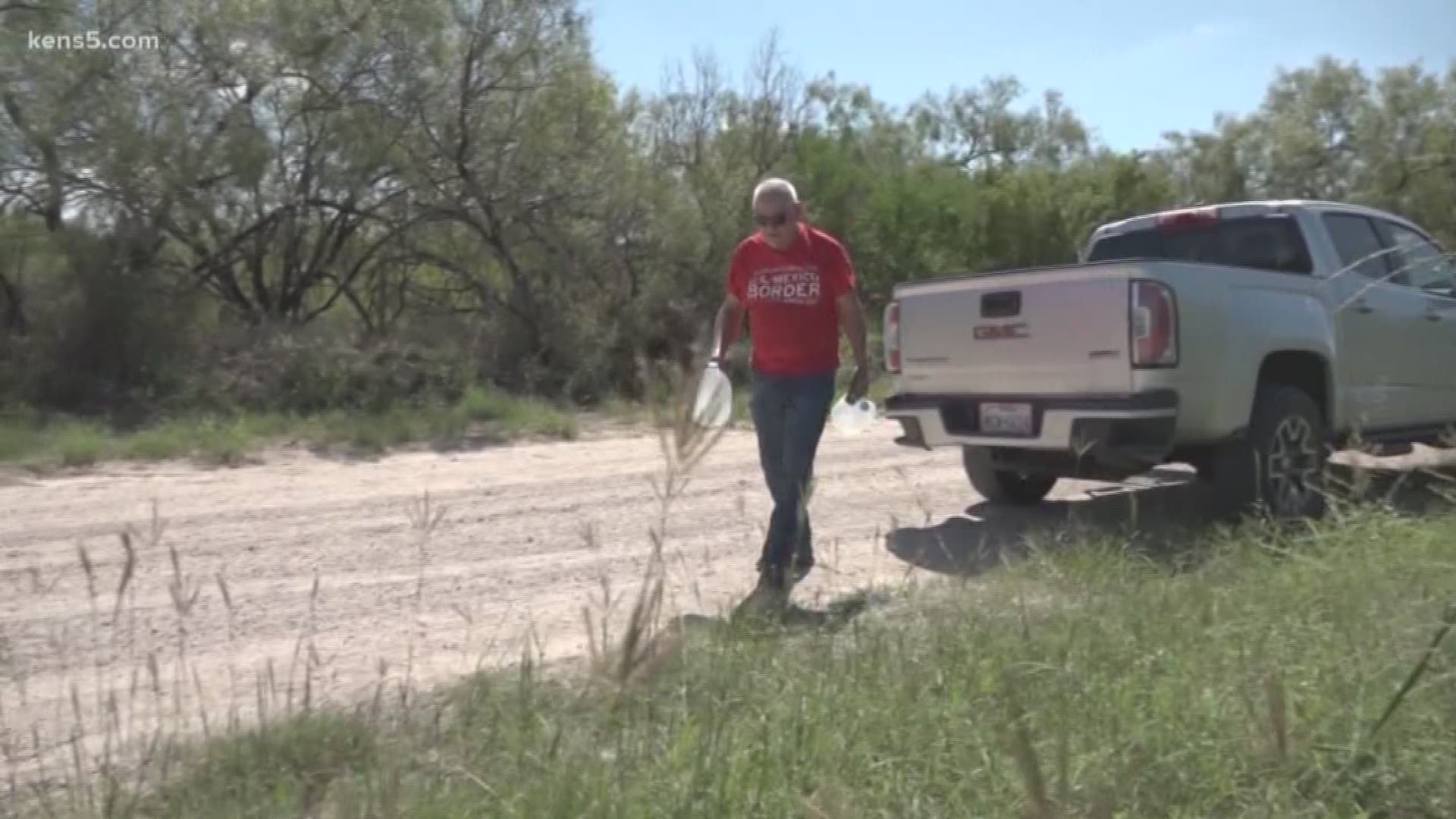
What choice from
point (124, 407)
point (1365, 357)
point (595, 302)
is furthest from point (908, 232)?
point (1365, 357)

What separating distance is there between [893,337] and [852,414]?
1695 millimetres

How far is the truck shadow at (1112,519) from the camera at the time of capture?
6.40m

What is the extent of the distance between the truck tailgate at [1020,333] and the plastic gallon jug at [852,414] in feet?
3.42

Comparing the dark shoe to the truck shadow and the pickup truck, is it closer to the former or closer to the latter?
the truck shadow

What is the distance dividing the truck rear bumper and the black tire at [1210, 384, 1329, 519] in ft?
1.80

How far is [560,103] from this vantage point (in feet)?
55.9

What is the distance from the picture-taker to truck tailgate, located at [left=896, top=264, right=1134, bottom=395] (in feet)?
21.3

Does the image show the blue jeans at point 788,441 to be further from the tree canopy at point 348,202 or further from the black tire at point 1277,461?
the tree canopy at point 348,202

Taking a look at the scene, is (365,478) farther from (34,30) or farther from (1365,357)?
(34,30)

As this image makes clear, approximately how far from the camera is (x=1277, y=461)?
278 inches

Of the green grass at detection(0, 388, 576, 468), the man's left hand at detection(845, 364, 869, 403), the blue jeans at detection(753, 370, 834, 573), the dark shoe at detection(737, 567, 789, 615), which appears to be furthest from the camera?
the green grass at detection(0, 388, 576, 468)

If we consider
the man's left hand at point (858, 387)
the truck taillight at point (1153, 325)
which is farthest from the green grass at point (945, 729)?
the truck taillight at point (1153, 325)

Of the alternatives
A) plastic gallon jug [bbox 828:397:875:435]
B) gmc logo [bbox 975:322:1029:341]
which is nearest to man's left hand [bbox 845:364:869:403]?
plastic gallon jug [bbox 828:397:875:435]

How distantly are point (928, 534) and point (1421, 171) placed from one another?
31.3m
